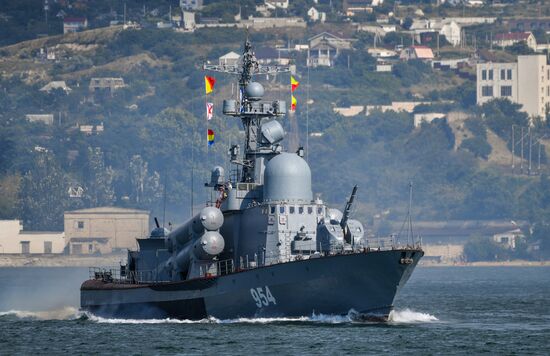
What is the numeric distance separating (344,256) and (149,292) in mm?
10863

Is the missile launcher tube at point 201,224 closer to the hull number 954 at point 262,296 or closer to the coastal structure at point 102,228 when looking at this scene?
the hull number 954 at point 262,296

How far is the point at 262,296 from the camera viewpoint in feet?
214

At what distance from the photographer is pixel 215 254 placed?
2638 inches

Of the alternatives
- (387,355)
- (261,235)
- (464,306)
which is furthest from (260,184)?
(464,306)

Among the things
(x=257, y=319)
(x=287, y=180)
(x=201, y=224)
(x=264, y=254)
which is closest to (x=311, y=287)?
(x=257, y=319)

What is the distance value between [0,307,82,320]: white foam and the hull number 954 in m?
15.4

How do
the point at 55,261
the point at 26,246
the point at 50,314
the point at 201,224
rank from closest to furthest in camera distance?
the point at 201,224 < the point at 50,314 < the point at 55,261 < the point at 26,246

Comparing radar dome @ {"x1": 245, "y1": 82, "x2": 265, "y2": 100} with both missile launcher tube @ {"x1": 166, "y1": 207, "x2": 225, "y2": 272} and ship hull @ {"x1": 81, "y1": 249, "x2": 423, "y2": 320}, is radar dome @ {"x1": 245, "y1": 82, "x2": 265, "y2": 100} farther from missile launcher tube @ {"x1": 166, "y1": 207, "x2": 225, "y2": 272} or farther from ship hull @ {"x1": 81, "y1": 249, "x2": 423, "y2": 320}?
ship hull @ {"x1": 81, "y1": 249, "x2": 423, "y2": 320}

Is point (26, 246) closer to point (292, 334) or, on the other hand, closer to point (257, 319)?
point (257, 319)

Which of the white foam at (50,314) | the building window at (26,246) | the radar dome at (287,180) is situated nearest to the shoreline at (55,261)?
the building window at (26,246)

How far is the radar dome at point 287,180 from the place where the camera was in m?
67.0

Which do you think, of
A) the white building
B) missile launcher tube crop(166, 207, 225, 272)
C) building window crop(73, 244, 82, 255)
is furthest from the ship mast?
the white building

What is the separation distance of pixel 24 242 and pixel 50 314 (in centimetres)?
11535

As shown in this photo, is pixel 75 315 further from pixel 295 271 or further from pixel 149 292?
pixel 295 271
